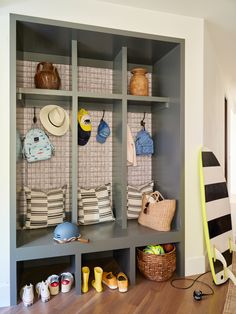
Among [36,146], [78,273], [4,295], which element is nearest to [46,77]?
[36,146]

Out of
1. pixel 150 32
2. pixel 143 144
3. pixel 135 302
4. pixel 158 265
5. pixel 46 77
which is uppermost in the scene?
pixel 150 32

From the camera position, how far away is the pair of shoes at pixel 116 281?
1.96 meters

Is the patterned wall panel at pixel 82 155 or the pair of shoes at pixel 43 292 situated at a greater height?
the patterned wall panel at pixel 82 155

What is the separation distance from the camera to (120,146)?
2213mm

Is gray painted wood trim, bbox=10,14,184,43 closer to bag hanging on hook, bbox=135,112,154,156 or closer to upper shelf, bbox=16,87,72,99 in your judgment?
upper shelf, bbox=16,87,72,99

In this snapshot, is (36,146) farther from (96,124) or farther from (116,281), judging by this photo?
(116,281)

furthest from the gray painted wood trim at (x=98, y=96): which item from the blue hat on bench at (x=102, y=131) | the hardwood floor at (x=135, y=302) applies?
the hardwood floor at (x=135, y=302)

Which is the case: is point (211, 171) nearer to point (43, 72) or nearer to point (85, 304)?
point (85, 304)

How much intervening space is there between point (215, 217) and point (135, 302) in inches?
40.8

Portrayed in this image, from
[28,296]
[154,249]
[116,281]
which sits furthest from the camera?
[154,249]

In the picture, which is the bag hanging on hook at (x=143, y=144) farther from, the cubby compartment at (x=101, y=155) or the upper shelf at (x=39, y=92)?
the upper shelf at (x=39, y=92)

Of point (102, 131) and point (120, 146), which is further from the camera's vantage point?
point (102, 131)

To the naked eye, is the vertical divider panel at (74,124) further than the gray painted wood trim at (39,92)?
Yes

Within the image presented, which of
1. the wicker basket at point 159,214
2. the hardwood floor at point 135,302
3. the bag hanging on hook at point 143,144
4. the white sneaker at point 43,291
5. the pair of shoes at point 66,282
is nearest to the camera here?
the hardwood floor at point 135,302
